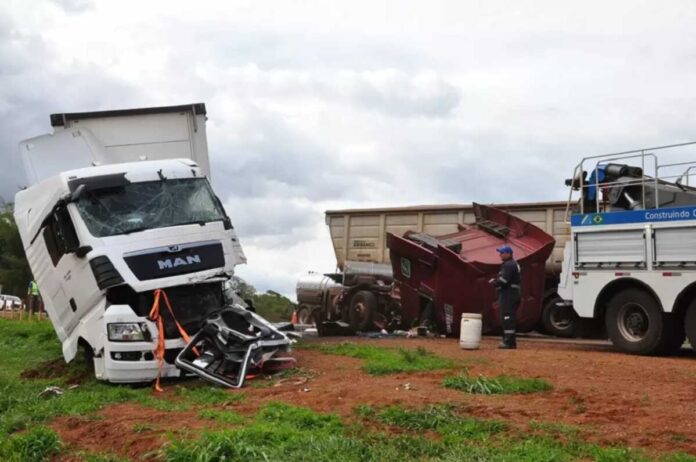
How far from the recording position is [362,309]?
706 inches

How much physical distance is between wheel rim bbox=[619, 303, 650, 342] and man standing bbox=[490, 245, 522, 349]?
1.58m

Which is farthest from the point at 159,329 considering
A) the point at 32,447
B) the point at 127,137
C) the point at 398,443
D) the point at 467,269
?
the point at 467,269

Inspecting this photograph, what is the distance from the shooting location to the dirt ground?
6418 millimetres

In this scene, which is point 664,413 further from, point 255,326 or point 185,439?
point 255,326

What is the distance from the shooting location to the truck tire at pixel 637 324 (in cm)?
1201

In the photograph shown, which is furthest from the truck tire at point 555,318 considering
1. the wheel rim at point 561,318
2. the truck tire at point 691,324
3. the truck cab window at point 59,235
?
the truck cab window at point 59,235

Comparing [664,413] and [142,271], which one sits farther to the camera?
[142,271]

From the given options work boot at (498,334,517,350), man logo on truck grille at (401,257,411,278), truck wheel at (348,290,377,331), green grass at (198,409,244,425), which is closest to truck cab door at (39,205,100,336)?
green grass at (198,409,244,425)

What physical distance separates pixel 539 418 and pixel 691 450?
1311 millimetres

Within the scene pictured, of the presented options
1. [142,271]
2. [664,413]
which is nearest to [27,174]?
[142,271]

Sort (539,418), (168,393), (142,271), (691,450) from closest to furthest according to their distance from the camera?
(691,450) → (539,418) → (168,393) → (142,271)

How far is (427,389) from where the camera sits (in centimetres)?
814

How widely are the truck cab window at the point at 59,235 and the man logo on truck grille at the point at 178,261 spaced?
1.09 meters

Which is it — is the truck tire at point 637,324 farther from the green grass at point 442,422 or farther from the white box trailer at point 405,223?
the green grass at point 442,422
